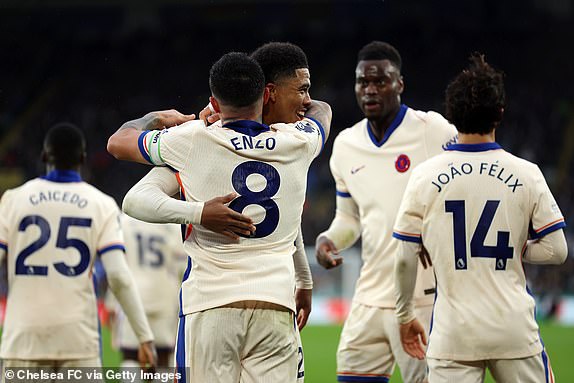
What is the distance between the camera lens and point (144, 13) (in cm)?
2755

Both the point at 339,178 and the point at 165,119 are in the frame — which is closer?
the point at 165,119

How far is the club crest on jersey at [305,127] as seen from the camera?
400 centimetres

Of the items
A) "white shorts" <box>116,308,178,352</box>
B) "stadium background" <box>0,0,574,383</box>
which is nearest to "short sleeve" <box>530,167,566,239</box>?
"white shorts" <box>116,308,178,352</box>

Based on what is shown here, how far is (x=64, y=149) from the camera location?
5664 millimetres

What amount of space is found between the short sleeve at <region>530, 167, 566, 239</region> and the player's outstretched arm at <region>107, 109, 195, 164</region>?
1556mm

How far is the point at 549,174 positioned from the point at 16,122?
13.6 metres

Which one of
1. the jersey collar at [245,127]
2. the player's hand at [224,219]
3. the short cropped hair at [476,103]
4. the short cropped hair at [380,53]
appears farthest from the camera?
the short cropped hair at [380,53]

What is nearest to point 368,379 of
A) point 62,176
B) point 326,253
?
point 326,253

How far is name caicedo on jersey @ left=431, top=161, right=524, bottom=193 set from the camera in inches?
168

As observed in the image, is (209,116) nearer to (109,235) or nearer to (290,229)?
(290,229)

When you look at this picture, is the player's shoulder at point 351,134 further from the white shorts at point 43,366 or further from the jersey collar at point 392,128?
the white shorts at point 43,366

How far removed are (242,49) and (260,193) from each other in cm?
2217

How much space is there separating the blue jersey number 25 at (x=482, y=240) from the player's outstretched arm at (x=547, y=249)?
151mm

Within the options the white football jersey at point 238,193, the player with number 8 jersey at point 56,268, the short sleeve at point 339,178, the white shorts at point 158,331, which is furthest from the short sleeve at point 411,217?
the white shorts at point 158,331
